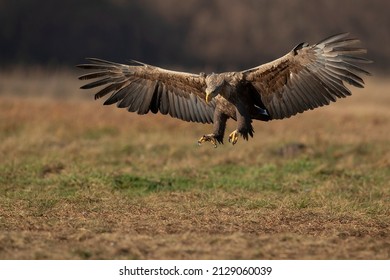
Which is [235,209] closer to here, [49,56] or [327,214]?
[327,214]

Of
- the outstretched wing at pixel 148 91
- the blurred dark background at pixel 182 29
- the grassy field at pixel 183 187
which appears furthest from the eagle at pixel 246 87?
the blurred dark background at pixel 182 29

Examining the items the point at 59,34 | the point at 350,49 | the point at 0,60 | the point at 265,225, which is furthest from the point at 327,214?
the point at 59,34

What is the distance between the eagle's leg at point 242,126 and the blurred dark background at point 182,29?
2355 centimetres

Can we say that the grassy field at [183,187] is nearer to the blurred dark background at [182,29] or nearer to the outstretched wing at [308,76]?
the outstretched wing at [308,76]

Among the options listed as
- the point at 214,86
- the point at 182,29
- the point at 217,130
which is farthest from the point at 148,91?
the point at 182,29

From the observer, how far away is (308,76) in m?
9.58

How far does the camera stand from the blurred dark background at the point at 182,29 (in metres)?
36.8

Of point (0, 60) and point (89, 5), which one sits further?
point (89, 5)

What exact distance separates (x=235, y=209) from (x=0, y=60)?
1016 inches

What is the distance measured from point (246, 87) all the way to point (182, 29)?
103 ft

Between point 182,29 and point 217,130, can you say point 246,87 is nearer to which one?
point 217,130

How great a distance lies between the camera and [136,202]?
989 centimetres

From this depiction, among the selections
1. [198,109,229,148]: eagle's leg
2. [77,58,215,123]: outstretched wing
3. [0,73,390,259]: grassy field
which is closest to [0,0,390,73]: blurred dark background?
[0,73,390,259]: grassy field

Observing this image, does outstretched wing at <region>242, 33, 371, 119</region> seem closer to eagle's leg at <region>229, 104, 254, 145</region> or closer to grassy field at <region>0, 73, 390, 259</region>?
eagle's leg at <region>229, 104, 254, 145</region>
